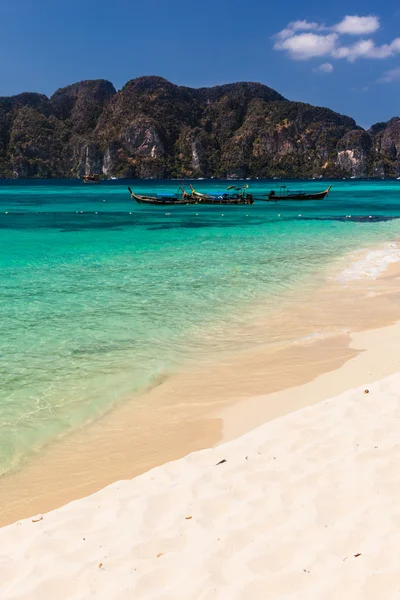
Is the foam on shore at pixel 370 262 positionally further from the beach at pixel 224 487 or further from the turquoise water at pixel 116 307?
the beach at pixel 224 487

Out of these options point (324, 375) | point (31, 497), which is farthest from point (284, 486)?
point (324, 375)

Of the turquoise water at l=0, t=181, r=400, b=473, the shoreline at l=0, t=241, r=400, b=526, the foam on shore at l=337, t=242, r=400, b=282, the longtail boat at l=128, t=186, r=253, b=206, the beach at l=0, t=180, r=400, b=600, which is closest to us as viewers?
the beach at l=0, t=180, r=400, b=600

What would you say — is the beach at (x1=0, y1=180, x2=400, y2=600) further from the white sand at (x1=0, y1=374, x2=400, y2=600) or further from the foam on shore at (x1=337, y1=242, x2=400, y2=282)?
the foam on shore at (x1=337, y1=242, x2=400, y2=282)

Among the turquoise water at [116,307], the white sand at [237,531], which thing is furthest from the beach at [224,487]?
the turquoise water at [116,307]

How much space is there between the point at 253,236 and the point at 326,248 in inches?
298

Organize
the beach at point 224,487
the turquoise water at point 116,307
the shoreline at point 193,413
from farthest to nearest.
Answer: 1. the turquoise water at point 116,307
2. the shoreline at point 193,413
3. the beach at point 224,487

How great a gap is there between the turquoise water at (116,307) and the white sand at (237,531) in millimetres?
2087

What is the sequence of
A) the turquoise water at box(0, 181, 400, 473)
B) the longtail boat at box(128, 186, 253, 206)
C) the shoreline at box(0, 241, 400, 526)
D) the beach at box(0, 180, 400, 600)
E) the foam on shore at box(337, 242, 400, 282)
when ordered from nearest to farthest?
the beach at box(0, 180, 400, 600)
the shoreline at box(0, 241, 400, 526)
the turquoise water at box(0, 181, 400, 473)
the foam on shore at box(337, 242, 400, 282)
the longtail boat at box(128, 186, 253, 206)

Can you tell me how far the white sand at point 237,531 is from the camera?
10.6 ft

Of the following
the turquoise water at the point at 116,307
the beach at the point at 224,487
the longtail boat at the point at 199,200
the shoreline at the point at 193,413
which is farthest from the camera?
the longtail boat at the point at 199,200

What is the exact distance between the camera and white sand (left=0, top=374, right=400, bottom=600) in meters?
3.24

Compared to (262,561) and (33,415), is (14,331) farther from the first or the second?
(262,561)

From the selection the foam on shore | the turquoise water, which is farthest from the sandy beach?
the foam on shore

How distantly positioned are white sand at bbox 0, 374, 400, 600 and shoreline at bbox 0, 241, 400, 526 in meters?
0.68
